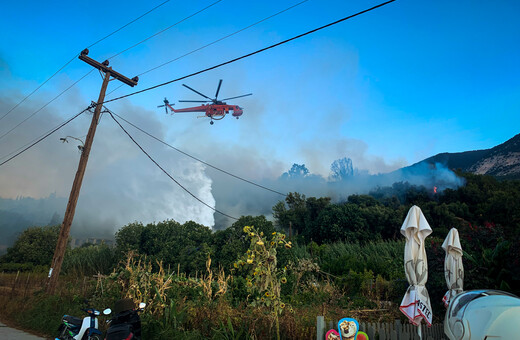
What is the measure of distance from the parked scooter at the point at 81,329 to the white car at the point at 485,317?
6.24 meters

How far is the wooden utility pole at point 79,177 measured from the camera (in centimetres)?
1114

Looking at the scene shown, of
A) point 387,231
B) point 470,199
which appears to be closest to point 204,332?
point 387,231

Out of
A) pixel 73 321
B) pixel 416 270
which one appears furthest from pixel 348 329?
pixel 73 321

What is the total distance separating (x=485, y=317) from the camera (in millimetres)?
3273

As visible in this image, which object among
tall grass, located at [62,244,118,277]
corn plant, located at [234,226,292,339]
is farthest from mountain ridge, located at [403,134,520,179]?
corn plant, located at [234,226,292,339]

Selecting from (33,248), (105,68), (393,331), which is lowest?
(393,331)

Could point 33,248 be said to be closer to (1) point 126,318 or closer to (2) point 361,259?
(2) point 361,259

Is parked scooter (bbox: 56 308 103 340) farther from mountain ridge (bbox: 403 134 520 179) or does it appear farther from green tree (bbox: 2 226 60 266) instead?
mountain ridge (bbox: 403 134 520 179)

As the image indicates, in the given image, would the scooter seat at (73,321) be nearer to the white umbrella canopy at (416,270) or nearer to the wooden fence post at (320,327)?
the wooden fence post at (320,327)

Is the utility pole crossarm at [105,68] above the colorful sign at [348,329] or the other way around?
above

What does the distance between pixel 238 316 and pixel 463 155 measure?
12312 cm

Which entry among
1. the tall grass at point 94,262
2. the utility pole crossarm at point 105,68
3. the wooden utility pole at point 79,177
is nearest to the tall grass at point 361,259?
the tall grass at point 94,262

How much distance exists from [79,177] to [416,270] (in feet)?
37.9

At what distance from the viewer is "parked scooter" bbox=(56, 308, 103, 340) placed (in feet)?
21.1
